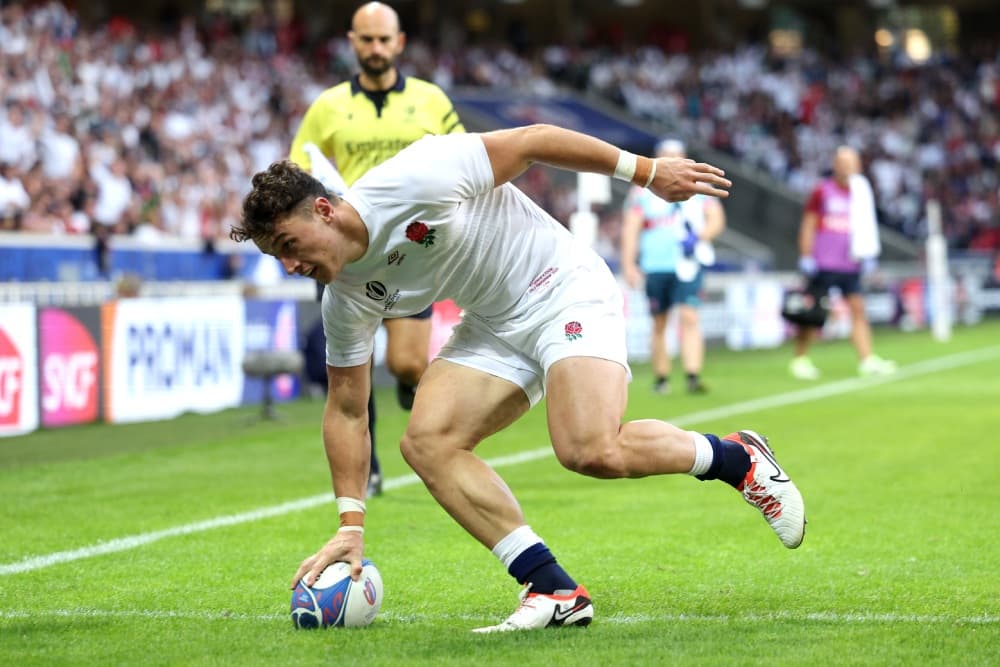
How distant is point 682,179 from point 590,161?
0.30 metres

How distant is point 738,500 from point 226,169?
15.6 metres

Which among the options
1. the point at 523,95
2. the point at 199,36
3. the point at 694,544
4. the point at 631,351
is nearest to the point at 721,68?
the point at 523,95

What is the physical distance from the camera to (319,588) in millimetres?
5391

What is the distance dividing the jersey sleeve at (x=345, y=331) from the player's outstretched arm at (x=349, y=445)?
0.04 m

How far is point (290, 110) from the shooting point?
28.1 m

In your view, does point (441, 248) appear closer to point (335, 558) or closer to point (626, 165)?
point (626, 165)

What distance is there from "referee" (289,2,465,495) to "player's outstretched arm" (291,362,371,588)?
306 centimetres

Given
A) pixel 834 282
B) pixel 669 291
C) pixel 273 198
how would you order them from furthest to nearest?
pixel 834 282
pixel 669 291
pixel 273 198

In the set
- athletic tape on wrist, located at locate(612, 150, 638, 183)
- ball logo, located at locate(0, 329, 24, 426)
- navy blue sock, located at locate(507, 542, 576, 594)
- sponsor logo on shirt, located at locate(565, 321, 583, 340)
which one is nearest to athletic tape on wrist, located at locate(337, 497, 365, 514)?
navy blue sock, located at locate(507, 542, 576, 594)

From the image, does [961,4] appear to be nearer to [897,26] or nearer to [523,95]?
[897,26]

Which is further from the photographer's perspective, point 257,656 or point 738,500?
point 738,500

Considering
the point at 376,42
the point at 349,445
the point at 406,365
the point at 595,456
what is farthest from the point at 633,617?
the point at 376,42

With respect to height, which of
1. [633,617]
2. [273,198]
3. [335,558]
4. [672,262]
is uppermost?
[273,198]

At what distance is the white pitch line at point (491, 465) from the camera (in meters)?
7.16
